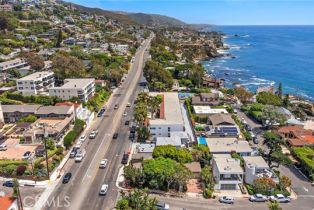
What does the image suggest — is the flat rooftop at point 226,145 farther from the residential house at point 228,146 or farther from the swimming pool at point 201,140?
the swimming pool at point 201,140

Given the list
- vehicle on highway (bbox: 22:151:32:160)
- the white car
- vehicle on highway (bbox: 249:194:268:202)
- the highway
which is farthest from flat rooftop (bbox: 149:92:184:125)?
vehicle on highway (bbox: 22:151:32:160)

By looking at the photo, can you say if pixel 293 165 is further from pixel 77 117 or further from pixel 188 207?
pixel 77 117

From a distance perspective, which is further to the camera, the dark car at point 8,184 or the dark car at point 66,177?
the dark car at point 66,177

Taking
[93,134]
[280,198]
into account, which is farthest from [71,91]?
[280,198]

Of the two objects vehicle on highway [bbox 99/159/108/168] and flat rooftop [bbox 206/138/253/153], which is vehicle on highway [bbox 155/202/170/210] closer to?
vehicle on highway [bbox 99/159/108/168]

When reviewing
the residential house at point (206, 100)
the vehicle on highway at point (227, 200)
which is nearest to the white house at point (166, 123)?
the residential house at point (206, 100)
